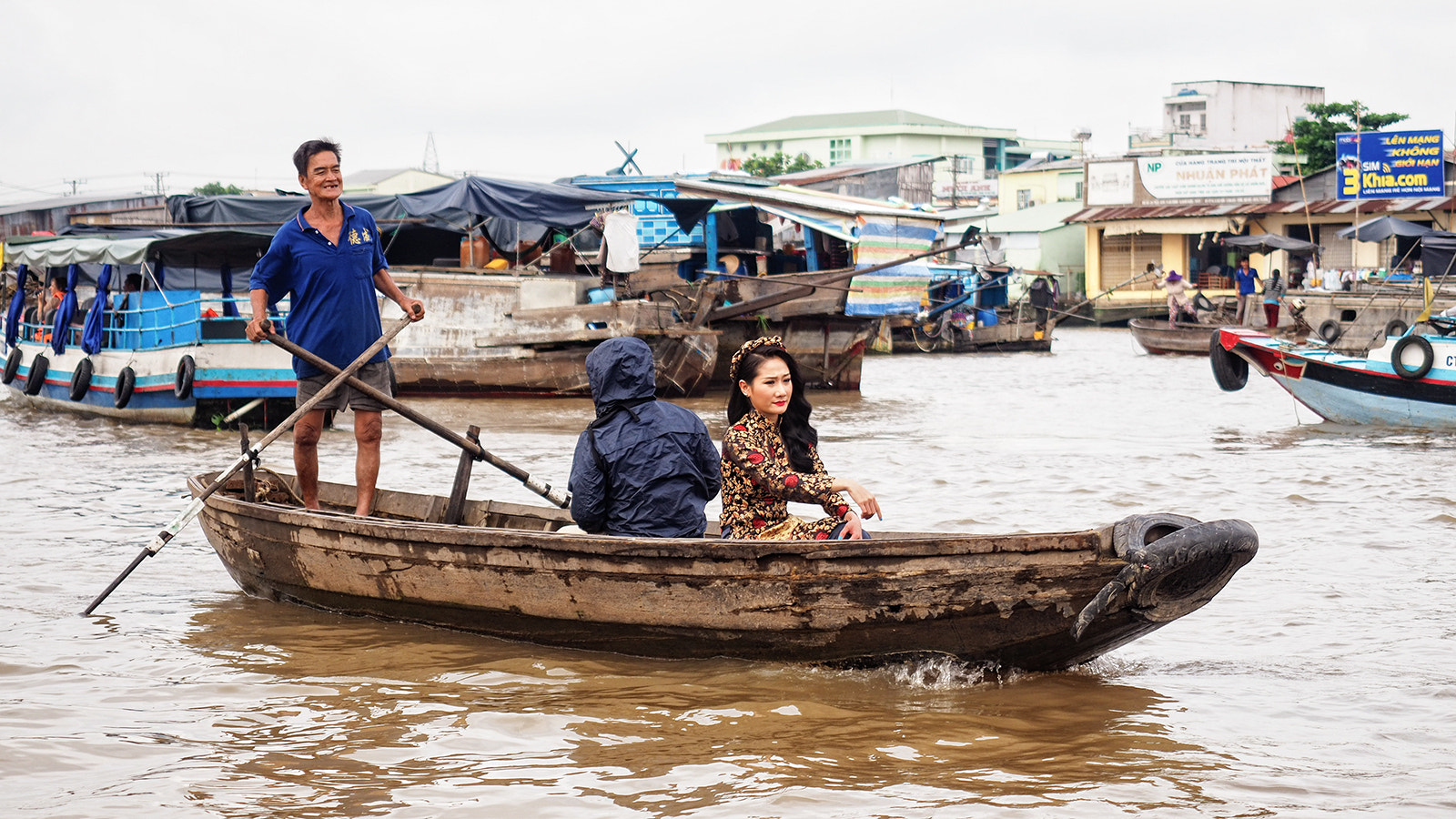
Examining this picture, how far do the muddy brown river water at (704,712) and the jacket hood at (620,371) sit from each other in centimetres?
101

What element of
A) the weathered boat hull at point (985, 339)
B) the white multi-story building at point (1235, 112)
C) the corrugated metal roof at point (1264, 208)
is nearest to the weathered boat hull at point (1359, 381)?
the weathered boat hull at point (985, 339)

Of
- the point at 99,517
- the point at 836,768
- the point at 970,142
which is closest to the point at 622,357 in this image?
the point at 836,768

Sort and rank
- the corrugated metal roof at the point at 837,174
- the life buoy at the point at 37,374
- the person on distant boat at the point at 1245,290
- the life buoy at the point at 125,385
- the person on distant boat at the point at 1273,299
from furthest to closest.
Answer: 1. the corrugated metal roof at the point at 837,174
2. the person on distant boat at the point at 1245,290
3. the person on distant boat at the point at 1273,299
4. the life buoy at the point at 37,374
5. the life buoy at the point at 125,385

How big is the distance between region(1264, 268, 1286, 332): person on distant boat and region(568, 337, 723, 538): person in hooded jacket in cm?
2113

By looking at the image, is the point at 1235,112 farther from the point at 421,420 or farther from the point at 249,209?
the point at 421,420

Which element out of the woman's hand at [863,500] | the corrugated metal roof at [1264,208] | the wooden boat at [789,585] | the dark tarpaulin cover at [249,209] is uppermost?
the corrugated metal roof at [1264,208]

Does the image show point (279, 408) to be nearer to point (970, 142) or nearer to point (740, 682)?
point (740, 682)

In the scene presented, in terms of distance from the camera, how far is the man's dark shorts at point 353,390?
5.87 metres

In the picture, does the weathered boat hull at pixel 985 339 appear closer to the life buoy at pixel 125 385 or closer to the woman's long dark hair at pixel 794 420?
the life buoy at pixel 125 385

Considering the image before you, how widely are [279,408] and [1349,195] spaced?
81.4ft

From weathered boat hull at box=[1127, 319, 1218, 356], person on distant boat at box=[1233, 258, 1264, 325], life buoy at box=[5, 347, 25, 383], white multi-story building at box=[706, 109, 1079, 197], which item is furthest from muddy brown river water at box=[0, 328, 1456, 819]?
white multi-story building at box=[706, 109, 1079, 197]

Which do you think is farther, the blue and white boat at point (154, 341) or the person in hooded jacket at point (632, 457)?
the blue and white boat at point (154, 341)

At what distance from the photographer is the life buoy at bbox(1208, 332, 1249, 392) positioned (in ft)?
47.3

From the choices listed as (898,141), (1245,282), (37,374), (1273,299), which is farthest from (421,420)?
(898,141)
